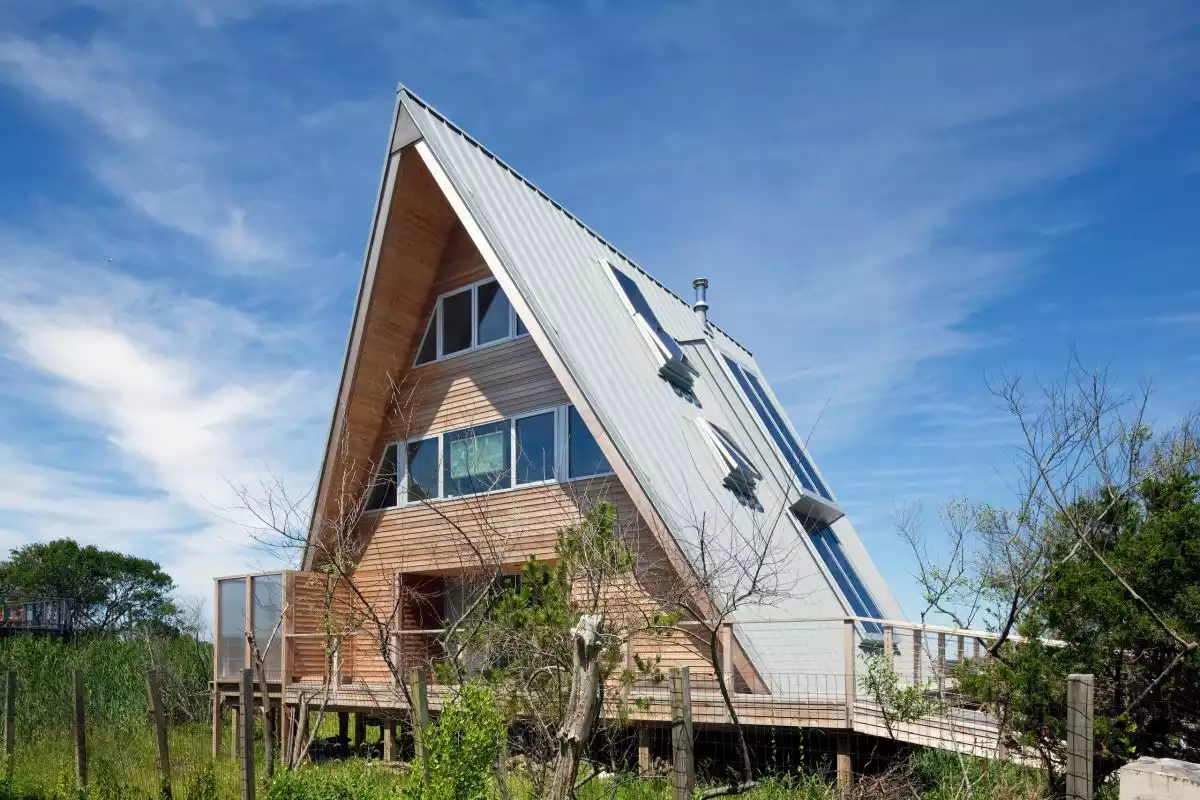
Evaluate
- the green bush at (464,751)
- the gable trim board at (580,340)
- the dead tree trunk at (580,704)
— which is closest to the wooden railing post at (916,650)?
the gable trim board at (580,340)

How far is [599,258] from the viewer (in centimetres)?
1669

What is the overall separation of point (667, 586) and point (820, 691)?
229 centimetres

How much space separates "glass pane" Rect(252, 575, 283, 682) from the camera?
1529 cm

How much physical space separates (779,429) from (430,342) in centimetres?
706

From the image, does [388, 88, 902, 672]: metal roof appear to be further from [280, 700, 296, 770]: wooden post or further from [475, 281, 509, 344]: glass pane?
[280, 700, 296, 770]: wooden post

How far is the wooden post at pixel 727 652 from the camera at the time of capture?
10352 mm

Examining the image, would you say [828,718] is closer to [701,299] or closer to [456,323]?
[456,323]

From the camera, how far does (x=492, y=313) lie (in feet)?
48.6

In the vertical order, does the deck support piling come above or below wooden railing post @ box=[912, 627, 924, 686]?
below

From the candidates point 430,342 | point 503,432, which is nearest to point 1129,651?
point 503,432

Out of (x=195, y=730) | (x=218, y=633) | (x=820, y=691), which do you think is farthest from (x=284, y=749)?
(x=820, y=691)

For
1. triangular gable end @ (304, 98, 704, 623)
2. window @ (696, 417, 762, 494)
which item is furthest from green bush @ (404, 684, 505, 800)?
window @ (696, 417, 762, 494)

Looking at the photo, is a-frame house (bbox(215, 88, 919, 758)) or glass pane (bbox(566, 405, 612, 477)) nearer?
a-frame house (bbox(215, 88, 919, 758))

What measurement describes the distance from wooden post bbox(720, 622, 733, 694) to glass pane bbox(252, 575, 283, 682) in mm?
7985
